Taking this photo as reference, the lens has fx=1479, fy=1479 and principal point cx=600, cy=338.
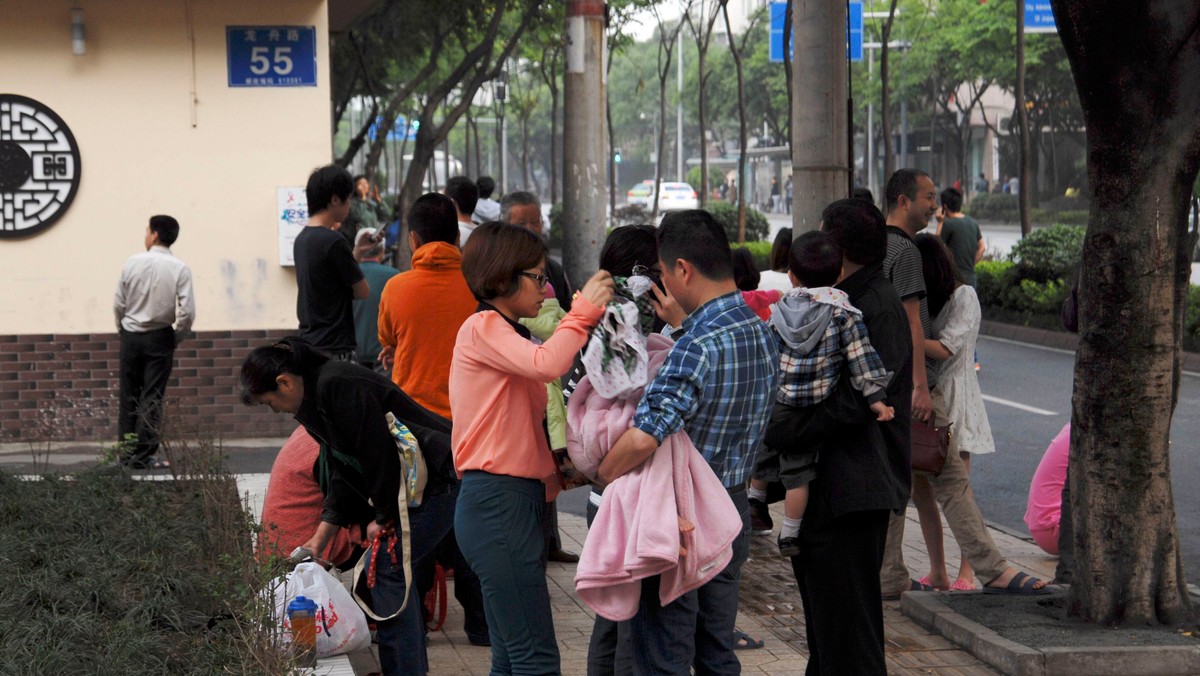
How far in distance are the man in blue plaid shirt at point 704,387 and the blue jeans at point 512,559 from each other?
0.29m

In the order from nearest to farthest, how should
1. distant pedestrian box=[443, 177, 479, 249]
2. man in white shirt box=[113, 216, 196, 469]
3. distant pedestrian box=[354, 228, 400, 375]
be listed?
1. distant pedestrian box=[443, 177, 479, 249]
2. distant pedestrian box=[354, 228, 400, 375]
3. man in white shirt box=[113, 216, 196, 469]

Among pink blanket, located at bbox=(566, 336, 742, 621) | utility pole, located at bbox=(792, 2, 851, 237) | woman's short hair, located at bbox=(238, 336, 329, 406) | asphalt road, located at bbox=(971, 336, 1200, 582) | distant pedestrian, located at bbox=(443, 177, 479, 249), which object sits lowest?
asphalt road, located at bbox=(971, 336, 1200, 582)

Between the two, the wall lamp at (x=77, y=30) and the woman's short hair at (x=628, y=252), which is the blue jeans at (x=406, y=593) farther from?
the wall lamp at (x=77, y=30)

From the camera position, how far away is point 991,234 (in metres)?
39.9

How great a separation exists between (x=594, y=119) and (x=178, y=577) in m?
8.36

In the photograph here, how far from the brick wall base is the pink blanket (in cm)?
743

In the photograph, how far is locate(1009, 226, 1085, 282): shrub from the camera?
59.3 ft

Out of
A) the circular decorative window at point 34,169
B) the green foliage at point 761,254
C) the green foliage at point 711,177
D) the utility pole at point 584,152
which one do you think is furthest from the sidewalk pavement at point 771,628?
the green foliage at point 711,177

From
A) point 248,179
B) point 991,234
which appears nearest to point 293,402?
point 248,179

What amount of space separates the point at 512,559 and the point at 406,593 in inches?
31.3

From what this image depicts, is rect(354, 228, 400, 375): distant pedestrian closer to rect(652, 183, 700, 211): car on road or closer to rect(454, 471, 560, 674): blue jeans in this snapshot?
rect(454, 471, 560, 674): blue jeans

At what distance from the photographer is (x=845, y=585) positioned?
449cm

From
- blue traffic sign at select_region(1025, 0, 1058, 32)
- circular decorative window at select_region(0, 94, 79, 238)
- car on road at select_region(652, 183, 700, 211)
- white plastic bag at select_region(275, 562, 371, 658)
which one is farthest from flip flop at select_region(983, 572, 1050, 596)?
car on road at select_region(652, 183, 700, 211)

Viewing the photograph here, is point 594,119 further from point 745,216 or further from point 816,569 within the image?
point 745,216
